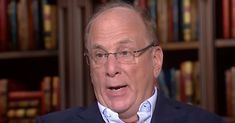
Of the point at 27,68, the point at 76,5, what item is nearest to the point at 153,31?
the point at 76,5

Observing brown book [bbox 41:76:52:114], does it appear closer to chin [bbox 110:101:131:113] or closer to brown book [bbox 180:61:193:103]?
brown book [bbox 180:61:193:103]

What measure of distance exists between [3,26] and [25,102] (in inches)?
15.6

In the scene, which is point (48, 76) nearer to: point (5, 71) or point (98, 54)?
point (5, 71)

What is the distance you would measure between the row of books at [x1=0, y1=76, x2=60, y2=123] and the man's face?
99 centimetres

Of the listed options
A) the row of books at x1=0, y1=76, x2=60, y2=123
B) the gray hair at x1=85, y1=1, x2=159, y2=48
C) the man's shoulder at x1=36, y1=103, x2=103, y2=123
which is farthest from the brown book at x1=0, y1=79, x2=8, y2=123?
the gray hair at x1=85, y1=1, x2=159, y2=48

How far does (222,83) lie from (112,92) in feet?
2.82

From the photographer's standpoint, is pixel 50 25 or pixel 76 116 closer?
pixel 76 116

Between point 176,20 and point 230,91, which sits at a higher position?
point 176,20

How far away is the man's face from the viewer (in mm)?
1582

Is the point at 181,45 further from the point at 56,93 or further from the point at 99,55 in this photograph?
the point at 99,55

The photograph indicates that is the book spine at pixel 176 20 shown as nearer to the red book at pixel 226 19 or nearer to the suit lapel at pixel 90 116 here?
the red book at pixel 226 19

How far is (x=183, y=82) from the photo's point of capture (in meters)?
→ 2.37

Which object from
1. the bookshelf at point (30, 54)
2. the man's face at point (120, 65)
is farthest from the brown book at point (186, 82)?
the man's face at point (120, 65)

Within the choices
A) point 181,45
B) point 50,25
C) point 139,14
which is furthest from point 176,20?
point 139,14
